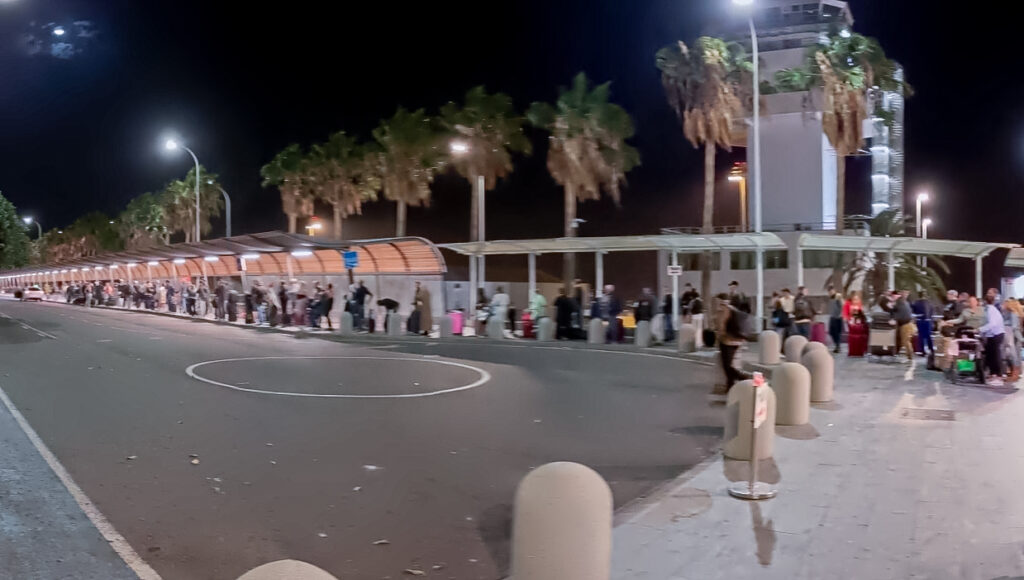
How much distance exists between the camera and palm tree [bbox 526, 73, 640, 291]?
38219 millimetres

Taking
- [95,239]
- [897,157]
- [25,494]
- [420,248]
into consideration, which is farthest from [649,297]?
[95,239]

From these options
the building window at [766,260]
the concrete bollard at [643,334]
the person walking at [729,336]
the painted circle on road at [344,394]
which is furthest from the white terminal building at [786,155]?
the person walking at [729,336]

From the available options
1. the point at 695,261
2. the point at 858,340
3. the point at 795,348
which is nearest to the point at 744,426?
the point at 795,348

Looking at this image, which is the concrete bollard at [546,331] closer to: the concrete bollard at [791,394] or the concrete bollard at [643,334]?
the concrete bollard at [643,334]

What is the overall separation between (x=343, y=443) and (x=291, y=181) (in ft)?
164

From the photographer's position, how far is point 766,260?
47.0m

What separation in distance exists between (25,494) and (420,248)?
23.8 metres

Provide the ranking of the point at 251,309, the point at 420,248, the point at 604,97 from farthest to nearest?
the point at 604,97, the point at 251,309, the point at 420,248

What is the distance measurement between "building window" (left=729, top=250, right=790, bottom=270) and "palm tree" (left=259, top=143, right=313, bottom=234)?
29.1 metres

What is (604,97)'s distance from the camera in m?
38.2

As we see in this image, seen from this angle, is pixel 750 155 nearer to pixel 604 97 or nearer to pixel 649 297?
pixel 604 97

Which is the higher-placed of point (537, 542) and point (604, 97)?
point (604, 97)

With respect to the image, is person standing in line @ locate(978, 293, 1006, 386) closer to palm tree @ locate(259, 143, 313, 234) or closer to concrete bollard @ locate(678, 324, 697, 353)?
concrete bollard @ locate(678, 324, 697, 353)

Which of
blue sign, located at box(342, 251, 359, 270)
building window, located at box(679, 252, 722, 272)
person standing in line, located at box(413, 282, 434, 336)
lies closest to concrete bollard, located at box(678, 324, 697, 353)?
person standing in line, located at box(413, 282, 434, 336)
